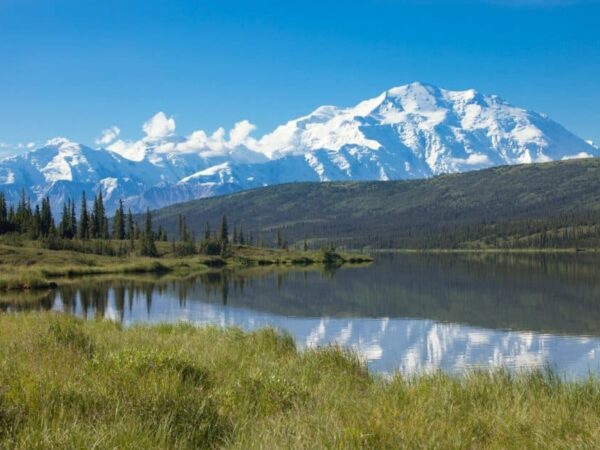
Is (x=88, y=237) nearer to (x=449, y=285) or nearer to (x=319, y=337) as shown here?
(x=449, y=285)

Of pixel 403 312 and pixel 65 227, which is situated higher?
pixel 65 227

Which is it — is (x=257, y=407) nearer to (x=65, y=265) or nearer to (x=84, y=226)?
(x=65, y=265)

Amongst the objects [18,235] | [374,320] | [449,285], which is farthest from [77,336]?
[18,235]

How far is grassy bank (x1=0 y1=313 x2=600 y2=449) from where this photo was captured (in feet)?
32.4

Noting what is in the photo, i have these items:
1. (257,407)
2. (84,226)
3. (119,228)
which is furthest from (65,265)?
(257,407)

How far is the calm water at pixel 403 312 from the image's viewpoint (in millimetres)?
37375

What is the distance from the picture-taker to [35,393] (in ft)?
36.9

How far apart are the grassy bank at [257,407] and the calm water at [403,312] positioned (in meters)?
4.08

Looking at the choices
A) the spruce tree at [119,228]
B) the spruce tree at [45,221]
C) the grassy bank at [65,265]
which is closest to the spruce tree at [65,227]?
the spruce tree at [45,221]

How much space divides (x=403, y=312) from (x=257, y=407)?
53622mm

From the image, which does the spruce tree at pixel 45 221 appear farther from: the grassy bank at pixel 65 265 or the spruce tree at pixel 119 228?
the spruce tree at pixel 119 228

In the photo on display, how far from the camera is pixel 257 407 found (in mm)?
12781

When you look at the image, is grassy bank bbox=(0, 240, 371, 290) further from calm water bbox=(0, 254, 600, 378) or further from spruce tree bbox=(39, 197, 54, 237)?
spruce tree bbox=(39, 197, 54, 237)

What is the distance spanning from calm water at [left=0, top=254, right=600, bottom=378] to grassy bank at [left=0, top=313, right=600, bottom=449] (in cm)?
408
